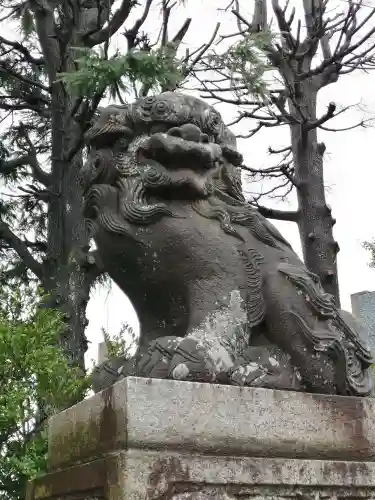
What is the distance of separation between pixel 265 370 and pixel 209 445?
0.42 m

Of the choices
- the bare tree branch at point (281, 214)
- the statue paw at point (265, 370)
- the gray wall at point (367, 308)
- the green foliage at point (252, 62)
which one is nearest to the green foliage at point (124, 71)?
the green foliage at point (252, 62)

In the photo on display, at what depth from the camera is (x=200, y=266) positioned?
2.67 metres

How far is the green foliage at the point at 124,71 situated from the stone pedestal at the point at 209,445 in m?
3.57

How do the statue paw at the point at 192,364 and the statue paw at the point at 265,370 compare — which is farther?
the statue paw at the point at 265,370

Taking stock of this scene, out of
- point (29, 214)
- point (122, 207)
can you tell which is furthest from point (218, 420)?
point (29, 214)

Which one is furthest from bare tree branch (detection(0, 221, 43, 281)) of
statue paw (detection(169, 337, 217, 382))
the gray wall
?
statue paw (detection(169, 337, 217, 382))

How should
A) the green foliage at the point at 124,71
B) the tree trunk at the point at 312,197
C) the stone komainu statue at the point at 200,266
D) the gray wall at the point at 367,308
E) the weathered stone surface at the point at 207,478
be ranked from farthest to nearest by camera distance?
the gray wall at the point at 367,308
the tree trunk at the point at 312,197
the green foliage at the point at 124,71
the stone komainu statue at the point at 200,266
the weathered stone surface at the point at 207,478

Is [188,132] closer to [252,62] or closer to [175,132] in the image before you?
[175,132]

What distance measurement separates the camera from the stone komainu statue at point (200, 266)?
263 centimetres

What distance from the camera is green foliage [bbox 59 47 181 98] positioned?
557 centimetres

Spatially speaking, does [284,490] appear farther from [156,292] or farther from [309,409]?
[156,292]

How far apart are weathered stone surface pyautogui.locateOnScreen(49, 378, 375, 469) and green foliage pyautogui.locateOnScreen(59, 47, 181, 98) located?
11.6ft

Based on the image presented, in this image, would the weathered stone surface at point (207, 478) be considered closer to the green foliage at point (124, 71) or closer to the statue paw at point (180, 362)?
the statue paw at point (180, 362)

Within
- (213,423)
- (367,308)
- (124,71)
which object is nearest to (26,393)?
(124,71)
